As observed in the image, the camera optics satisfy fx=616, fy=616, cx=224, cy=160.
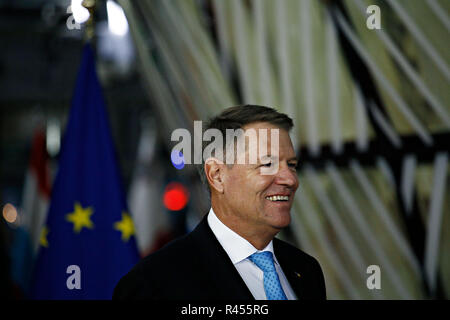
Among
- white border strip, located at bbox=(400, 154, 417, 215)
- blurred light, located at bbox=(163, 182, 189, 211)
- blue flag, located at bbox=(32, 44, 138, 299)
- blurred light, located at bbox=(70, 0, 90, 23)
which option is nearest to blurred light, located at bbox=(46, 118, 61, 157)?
blurred light, located at bbox=(163, 182, 189, 211)

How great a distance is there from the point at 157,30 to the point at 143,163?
31.0ft

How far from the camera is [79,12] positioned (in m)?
3.49

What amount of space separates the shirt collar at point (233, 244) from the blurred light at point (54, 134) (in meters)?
17.0

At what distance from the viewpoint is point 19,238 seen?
8523 millimetres

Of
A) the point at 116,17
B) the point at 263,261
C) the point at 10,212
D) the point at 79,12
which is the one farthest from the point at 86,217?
the point at 10,212

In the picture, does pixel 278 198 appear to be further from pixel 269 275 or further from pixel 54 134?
pixel 54 134

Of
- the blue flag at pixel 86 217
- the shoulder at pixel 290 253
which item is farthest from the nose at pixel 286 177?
the blue flag at pixel 86 217

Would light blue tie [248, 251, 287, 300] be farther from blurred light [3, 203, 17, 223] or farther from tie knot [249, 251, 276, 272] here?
blurred light [3, 203, 17, 223]

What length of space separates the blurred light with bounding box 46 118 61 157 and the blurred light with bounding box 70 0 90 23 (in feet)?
49.6

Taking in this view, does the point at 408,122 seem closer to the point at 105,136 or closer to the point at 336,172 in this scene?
the point at 336,172

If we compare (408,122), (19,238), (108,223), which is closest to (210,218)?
(108,223)

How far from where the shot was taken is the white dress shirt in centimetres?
183

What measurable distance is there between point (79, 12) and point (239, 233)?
2121 millimetres
